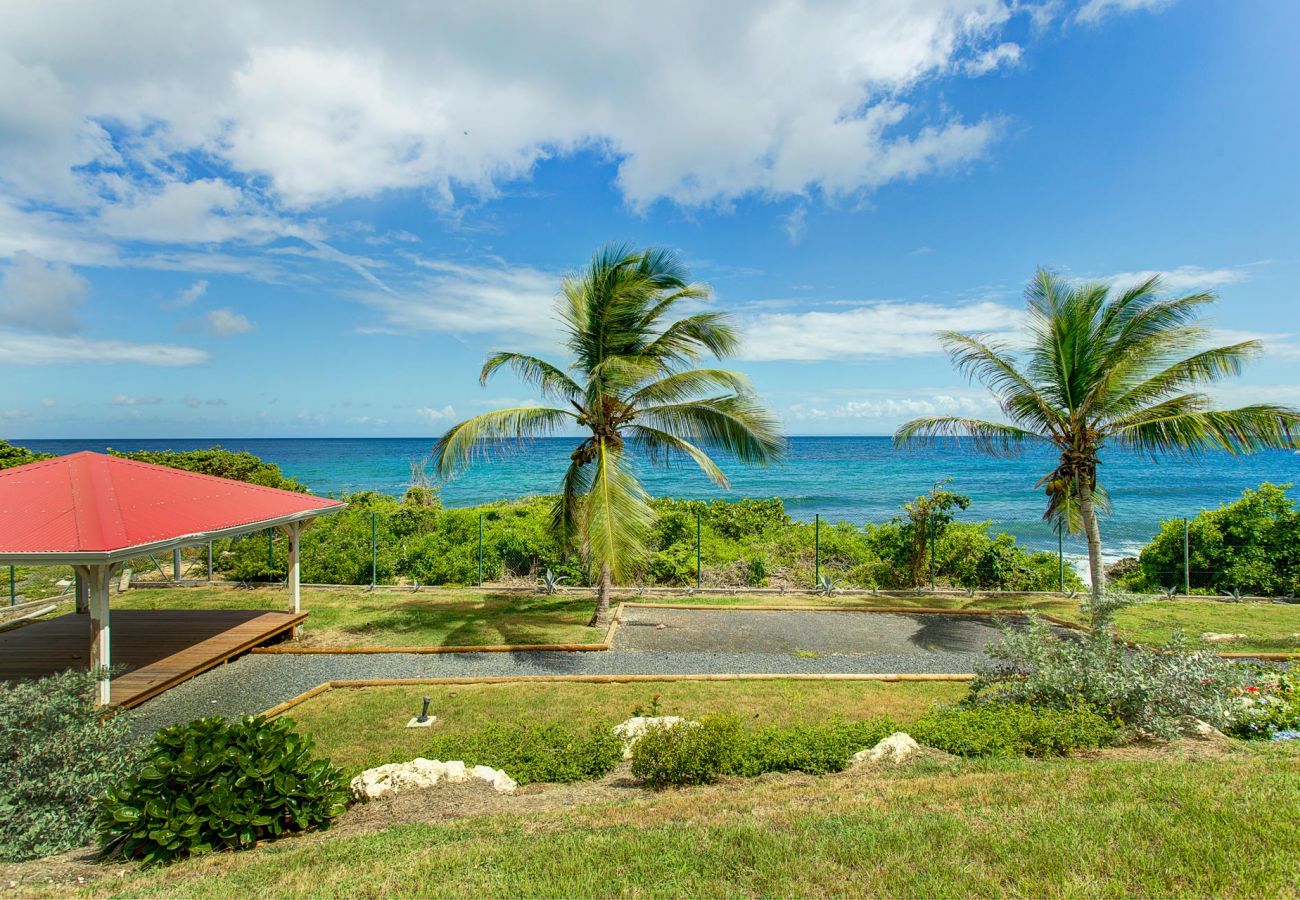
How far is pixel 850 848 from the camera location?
3.44 metres

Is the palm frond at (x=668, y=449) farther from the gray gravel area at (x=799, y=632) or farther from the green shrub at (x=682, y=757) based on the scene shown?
the green shrub at (x=682, y=757)

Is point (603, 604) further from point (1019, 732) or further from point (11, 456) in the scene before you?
point (11, 456)

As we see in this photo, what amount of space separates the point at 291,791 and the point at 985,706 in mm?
5971

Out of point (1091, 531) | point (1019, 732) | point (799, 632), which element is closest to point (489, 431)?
point (799, 632)

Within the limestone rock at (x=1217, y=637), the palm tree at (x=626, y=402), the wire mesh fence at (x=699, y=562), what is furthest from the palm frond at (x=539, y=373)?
the limestone rock at (x=1217, y=637)

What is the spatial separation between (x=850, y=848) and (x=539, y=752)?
2897mm

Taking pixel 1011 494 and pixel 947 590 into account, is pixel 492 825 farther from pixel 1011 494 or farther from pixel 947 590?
pixel 1011 494

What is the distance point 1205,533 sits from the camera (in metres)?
14.2

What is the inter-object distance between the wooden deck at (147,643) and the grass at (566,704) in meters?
2.12

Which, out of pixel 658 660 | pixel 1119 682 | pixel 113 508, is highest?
pixel 113 508

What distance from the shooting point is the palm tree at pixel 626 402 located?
31.5ft

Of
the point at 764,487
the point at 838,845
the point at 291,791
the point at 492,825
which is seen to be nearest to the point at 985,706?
the point at 838,845

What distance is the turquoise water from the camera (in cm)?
3262

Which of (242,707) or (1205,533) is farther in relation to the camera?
(1205,533)
